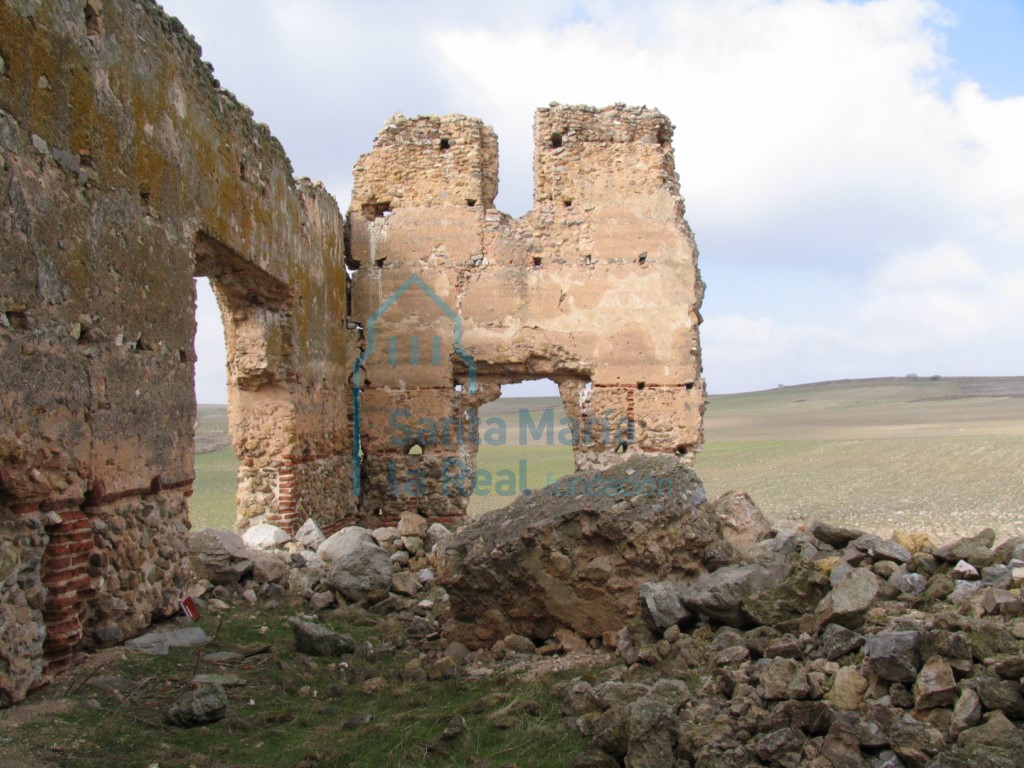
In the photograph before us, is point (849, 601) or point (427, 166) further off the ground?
point (427, 166)

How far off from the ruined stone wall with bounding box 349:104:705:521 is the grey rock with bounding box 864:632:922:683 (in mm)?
7085

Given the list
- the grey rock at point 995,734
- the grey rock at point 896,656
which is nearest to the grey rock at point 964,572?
the grey rock at point 896,656

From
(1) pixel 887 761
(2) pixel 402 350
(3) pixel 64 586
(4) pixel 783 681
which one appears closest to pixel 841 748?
(1) pixel 887 761

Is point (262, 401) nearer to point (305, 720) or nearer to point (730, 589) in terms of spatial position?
point (305, 720)

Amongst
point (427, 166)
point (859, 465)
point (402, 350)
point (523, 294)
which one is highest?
point (427, 166)

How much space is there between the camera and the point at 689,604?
531 cm

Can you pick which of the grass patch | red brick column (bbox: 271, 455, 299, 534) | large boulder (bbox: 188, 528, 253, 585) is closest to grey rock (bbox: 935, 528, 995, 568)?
large boulder (bbox: 188, 528, 253, 585)

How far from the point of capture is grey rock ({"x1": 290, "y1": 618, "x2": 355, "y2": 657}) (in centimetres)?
597

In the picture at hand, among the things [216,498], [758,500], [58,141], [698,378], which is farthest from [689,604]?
[216,498]

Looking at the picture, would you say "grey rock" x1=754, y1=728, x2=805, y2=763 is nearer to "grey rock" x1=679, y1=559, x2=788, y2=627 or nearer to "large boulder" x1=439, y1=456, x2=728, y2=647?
"grey rock" x1=679, y1=559, x2=788, y2=627

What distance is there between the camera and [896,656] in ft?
12.7

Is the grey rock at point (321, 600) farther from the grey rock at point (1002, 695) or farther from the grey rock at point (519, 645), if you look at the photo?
the grey rock at point (1002, 695)

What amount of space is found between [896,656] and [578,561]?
7.50ft

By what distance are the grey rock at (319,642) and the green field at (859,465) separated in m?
4.30
